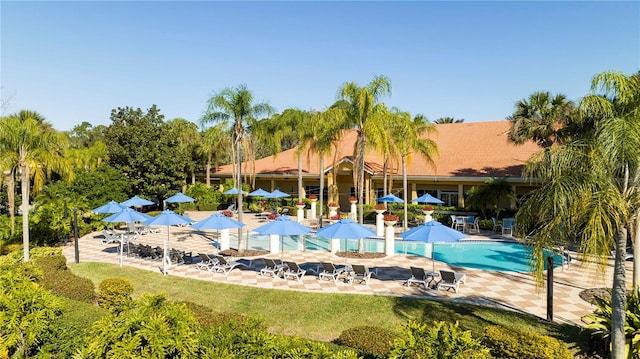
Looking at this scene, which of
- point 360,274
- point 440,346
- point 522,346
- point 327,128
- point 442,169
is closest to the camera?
point 440,346

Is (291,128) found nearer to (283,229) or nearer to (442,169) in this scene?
(442,169)

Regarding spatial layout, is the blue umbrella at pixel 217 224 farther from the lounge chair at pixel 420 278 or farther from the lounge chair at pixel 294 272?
the lounge chair at pixel 420 278

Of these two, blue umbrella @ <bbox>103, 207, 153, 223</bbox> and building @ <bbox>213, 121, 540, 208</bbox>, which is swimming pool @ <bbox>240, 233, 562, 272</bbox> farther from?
building @ <bbox>213, 121, 540, 208</bbox>

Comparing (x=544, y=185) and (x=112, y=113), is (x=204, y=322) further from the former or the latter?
(x=112, y=113)

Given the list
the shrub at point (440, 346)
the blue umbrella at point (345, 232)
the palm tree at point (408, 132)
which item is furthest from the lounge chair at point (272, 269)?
the palm tree at point (408, 132)

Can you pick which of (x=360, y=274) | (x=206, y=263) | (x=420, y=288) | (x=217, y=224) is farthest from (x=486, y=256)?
(x=206, y=263)

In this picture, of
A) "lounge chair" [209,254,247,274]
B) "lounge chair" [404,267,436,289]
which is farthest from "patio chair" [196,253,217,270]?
"lounge chair" [404,267,436,289]

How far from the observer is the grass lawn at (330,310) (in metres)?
9.84

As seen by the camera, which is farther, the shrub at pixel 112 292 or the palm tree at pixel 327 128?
the palm tree at pixel 327 128

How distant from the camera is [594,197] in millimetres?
5734

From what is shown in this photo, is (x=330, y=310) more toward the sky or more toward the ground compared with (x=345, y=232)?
more toward the ground

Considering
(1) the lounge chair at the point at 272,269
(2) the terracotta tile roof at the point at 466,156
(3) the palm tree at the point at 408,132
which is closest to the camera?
(1) the lounge chair at the point at 272,269

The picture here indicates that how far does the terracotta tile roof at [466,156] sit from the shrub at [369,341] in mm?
19565

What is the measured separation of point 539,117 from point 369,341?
18.5m
